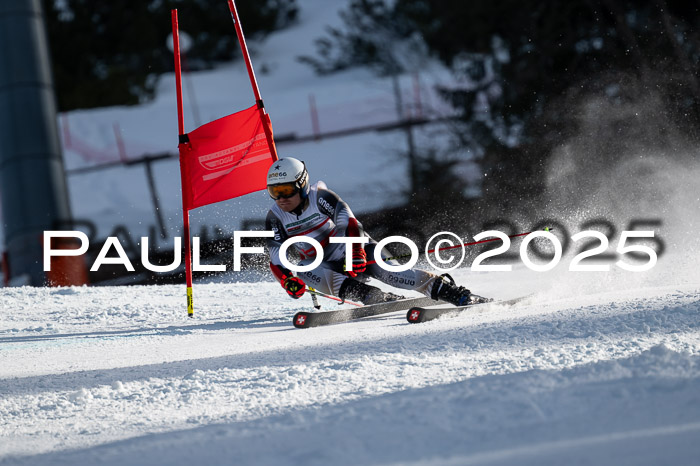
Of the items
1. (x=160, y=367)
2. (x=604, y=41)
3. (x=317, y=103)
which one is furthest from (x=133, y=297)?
(x=317, y=103)

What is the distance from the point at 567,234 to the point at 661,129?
460cm

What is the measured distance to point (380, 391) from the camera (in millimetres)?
3352

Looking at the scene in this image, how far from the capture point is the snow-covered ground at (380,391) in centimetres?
257

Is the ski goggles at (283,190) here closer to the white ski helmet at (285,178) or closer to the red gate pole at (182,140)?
the white ski helmet at (285,178)

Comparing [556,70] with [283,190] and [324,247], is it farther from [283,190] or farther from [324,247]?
[283,190]

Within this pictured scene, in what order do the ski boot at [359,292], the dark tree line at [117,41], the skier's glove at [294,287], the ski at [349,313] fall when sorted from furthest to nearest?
the dark tree line at [117,41]
the ski boot at [359,292]
the skier's glove at [294,287]
the ski at [349,313]

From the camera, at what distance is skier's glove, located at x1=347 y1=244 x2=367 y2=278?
621cm

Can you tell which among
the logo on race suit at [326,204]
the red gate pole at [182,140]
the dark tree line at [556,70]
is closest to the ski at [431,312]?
the logo on race suit at [326,204]

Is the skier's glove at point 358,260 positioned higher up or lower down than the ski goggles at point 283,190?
lower down

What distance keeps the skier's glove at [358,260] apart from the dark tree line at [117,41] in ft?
80.8

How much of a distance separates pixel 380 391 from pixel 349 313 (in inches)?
102

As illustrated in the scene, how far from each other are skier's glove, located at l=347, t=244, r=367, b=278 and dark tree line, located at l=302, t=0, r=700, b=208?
968cm

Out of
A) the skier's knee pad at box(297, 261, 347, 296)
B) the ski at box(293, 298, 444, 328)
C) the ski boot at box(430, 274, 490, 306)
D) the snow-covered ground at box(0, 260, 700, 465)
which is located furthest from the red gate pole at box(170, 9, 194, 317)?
the ski boot at box(430, 274, 490, 306)

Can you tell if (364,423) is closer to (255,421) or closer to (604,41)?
(255,421)
